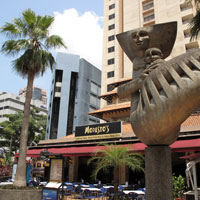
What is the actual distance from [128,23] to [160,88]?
121 feet

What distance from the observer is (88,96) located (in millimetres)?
53406

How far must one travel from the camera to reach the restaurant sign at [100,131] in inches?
647

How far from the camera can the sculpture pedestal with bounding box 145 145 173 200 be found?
4031mm

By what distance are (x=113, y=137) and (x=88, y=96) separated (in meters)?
37.5

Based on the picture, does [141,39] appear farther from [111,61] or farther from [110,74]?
[111,61]

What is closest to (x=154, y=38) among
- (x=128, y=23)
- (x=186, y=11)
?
(x=186, y=11)

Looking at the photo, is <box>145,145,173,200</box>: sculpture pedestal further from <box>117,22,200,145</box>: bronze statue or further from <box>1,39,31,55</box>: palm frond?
<box>1,39,31,55</box>: palm frond

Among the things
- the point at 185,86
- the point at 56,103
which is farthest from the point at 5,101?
the point at 185,86

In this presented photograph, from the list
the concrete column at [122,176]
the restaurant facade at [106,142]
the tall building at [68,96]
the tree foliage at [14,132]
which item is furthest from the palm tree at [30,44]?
the tall building at [68,96]

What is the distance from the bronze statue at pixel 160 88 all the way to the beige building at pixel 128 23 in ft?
70.4

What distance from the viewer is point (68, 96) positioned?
49156 millimetres

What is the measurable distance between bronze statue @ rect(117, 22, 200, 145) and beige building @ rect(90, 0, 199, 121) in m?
21.4

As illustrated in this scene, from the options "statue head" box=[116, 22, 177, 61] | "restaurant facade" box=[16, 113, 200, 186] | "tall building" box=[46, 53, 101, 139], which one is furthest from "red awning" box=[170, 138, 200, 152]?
"tall building" box=[46, 53, 101, 139]

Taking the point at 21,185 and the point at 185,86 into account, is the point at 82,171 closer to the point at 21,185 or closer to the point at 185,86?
the point at 21,185
